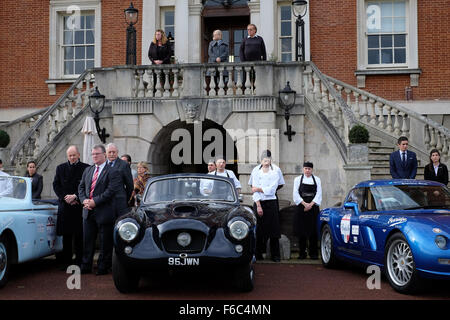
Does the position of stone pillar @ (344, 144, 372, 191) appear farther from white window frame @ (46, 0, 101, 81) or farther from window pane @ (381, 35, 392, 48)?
white window frame @ (46, 0, 101, 81)

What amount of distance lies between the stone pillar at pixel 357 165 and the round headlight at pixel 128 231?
678 centimetres

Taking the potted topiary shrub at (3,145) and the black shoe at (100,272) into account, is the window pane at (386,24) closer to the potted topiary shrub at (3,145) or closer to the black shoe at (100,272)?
the potted topiary shrub at (3,145)

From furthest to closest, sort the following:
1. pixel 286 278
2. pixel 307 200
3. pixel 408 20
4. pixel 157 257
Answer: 1. pixel 408 20
2. pixel 307 200
3. pixel 286 278
4. pixel 157 257

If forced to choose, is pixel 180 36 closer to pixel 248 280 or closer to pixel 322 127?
pixel 322 127

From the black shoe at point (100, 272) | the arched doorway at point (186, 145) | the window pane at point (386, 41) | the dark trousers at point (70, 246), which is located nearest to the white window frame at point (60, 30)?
the arched doorway at point (186, 145)

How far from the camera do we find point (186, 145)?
1495 centimetres

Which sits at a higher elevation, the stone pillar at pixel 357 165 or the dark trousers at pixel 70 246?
the stone pillar at pixel 357 165

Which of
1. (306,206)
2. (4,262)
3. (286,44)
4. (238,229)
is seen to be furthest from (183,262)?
(286,44)

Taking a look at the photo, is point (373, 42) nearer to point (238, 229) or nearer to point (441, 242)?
point (441, 242)

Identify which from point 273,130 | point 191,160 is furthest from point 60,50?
point 273,130

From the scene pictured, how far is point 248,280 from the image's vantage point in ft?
22.7

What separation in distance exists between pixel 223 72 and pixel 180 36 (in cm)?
459

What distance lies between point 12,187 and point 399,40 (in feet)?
45.9

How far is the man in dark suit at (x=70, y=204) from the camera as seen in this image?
29.2 feet
